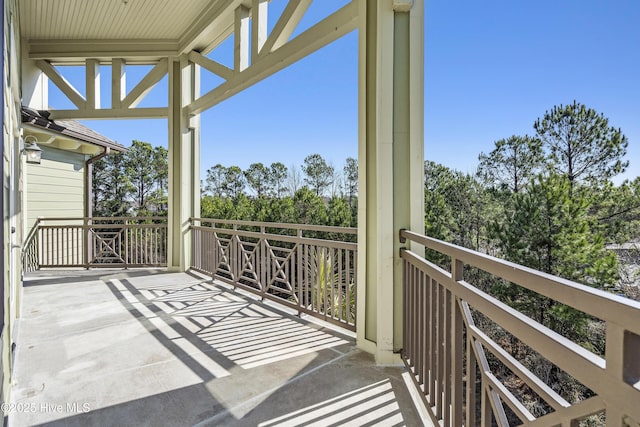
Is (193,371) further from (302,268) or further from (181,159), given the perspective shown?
(181,159)

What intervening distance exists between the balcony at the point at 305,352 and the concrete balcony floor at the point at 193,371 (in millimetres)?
11

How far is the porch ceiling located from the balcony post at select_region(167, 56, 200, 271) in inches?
16.5

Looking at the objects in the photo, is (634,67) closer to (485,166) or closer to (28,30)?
(485,166)

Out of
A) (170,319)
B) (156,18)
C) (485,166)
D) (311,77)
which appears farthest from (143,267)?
(311,77)

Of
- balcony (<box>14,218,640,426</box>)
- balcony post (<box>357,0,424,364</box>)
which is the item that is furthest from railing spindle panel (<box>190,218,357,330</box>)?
balcony post (<box>357,0,424,364</box>)

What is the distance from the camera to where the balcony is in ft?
2.66

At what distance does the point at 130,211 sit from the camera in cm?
2227

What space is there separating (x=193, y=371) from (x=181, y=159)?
423 centimetres

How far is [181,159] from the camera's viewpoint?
Answer: 5.82 metres

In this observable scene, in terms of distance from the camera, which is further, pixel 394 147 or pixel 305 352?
pixel 305 352

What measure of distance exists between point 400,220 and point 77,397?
2.28 m

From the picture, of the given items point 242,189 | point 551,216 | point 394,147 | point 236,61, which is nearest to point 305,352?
point 394,147

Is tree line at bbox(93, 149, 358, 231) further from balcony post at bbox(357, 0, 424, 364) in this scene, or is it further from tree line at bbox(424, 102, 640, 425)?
balcony post at bbox(357, 0, 424, 364)

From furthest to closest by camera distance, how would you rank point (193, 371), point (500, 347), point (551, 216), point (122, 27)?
point (551, 216) → point (122, 27) → point (193, 371) → point (500, 347)
